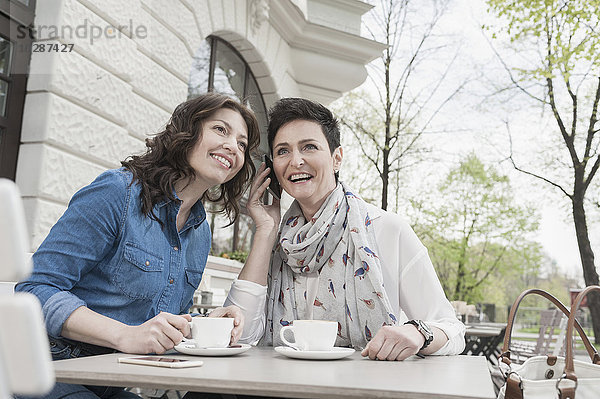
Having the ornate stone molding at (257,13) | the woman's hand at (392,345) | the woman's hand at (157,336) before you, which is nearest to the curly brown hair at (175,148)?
the woman's hand at (157,336)

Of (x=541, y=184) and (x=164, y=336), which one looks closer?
(x=164, y=336)

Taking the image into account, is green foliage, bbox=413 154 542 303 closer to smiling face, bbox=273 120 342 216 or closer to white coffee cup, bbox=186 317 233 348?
smiling face, bbox=273 120 342 216

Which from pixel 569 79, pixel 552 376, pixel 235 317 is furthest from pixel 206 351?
pixel 569 79

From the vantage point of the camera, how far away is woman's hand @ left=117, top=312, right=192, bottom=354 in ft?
5.35

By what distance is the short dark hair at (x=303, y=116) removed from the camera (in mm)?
2525

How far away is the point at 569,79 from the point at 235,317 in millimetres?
14854

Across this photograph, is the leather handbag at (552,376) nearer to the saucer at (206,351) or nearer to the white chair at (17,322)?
the saucer at (206,351)

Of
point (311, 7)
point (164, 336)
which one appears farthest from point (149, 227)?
point (311, 7)

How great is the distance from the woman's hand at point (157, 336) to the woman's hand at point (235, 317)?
25 centimetres

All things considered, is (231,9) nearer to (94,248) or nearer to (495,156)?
(94,248)

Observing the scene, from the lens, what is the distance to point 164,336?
5.36ft

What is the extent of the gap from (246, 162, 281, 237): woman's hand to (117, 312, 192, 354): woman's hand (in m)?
0.91

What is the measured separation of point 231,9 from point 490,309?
16649mm

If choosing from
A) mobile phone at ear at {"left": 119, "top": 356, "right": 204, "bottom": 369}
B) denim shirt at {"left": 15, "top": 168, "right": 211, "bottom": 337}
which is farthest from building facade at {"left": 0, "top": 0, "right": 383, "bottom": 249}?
mobile phone at ear at {"left": 119, "top": 356, "right": 204, "bottom": 369}
